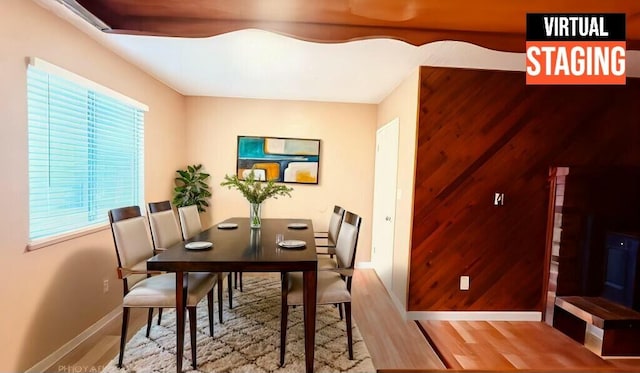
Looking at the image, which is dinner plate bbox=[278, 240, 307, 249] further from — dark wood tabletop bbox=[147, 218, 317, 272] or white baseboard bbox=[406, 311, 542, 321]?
white baseboard bbox=[406, 311, 542, 321]

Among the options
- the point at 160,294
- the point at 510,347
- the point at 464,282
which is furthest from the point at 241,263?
the point at 510,347

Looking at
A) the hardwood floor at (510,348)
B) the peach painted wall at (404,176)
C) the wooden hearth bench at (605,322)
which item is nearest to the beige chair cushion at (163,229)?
the peach painted wall at (404,176)

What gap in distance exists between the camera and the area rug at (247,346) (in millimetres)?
2035

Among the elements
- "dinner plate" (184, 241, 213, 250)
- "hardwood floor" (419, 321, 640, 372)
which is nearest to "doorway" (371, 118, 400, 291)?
"hardwood floor" (419, 321, 640, 372)

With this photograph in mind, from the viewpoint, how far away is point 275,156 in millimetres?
4176

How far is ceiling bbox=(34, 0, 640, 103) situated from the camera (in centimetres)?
111

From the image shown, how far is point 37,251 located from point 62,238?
0.19 metres

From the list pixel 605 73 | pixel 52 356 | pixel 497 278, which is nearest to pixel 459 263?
pixel 497 278

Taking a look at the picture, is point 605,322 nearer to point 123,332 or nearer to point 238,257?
point 238,257

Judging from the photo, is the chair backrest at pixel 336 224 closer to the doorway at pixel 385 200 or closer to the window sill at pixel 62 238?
the doorway at pixel 385 200

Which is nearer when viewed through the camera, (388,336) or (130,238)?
(130,238)

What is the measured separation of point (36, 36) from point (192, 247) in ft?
5.32

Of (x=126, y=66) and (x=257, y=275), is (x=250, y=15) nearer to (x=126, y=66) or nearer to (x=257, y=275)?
(x=126, y=66)

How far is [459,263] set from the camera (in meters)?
2.81
